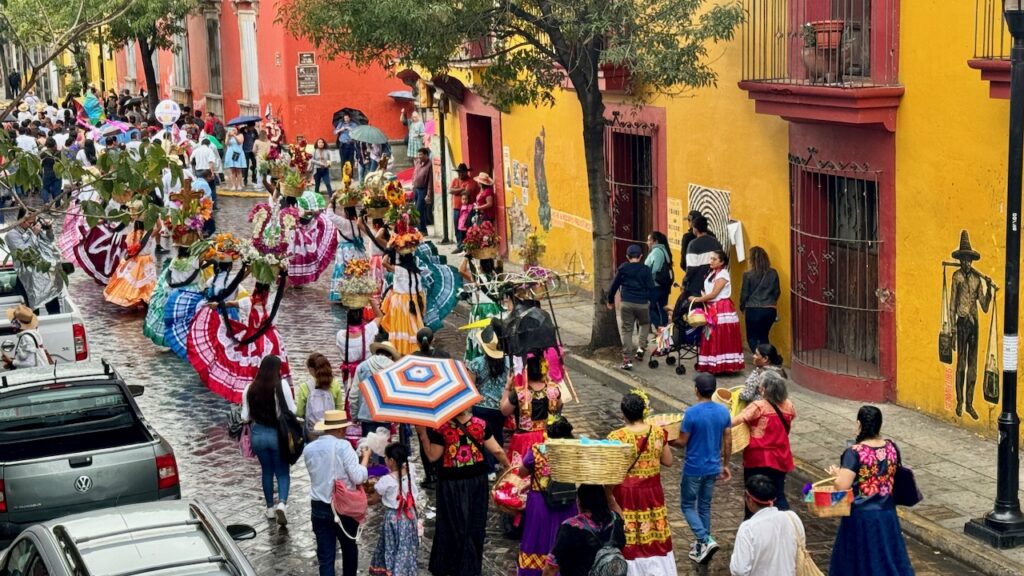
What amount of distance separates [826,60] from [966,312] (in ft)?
10.3

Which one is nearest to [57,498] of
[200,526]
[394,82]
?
[200,526]

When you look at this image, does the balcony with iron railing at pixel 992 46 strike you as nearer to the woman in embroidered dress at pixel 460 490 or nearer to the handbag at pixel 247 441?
the woman in embroidered dress at pixel 460 490

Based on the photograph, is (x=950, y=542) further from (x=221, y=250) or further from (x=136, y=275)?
(x=136, y=275)

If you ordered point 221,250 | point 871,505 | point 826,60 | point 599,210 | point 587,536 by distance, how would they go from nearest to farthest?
point 587,536 → point 871,505 → point 826,60 → point 221,250 → point 599,210

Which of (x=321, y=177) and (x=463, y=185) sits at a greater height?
(x=463, y=185)

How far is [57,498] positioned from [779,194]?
29.6ft

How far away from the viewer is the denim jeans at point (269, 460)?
38.5 feet

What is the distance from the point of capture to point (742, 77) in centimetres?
1723

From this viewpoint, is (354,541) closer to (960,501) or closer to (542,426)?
(542,426)

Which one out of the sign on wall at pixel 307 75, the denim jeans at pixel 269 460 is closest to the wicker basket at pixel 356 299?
the denim jeans at pixel 269 460

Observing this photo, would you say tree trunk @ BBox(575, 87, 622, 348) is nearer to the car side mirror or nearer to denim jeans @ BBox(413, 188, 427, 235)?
the car side mirror

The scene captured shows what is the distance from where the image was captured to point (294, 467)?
13.6 meters

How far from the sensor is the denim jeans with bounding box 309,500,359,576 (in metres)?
10.2

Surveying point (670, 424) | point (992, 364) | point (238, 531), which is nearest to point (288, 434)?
point (238, 531)
